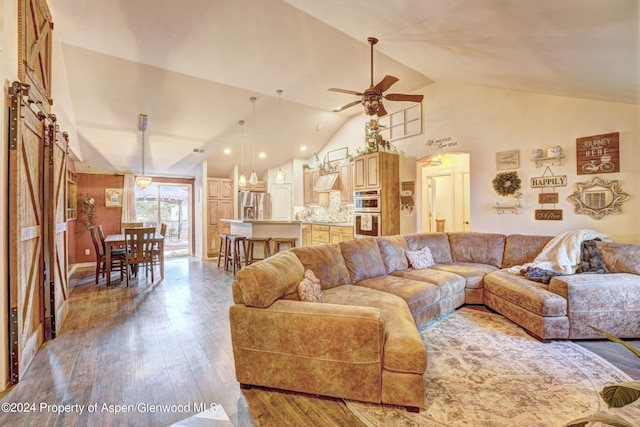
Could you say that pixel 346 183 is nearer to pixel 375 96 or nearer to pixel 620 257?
pixel 375 96

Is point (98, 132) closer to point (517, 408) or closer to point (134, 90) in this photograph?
point (134, 90)

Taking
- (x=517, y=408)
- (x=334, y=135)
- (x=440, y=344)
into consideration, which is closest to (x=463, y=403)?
(x=517, y=408)

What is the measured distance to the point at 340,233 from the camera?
683cm

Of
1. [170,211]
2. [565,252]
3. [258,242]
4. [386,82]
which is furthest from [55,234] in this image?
[170,211]

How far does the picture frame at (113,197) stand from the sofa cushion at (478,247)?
26.0 ft

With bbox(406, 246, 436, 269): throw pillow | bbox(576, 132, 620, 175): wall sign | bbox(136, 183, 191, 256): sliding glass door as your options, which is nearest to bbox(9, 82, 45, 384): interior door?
bbox(406, 246, 436, 269): throw pillow

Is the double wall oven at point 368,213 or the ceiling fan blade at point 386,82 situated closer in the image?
the ceiling fan blade at point 386,82

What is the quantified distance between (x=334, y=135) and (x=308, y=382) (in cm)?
671

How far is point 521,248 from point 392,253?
6.26 feet

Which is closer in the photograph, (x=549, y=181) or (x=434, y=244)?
(x=549, y=181)

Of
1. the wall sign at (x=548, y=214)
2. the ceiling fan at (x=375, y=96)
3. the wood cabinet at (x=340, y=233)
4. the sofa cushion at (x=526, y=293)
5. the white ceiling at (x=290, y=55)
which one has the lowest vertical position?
the sofa cushion at (x=526, y=293)

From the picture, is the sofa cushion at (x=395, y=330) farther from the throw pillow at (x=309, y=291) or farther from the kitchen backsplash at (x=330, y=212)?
the kitchen backsplash at (x=330, y=212)

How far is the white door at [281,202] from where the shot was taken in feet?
29.0

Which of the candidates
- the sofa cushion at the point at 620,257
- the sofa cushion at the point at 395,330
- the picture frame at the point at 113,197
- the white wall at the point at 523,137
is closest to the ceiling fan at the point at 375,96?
the white wall at the point at 523,137
